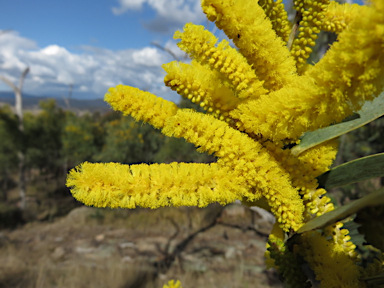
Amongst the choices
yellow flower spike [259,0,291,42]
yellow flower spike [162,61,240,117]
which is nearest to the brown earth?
yellow flower spike [162,61,240,117]

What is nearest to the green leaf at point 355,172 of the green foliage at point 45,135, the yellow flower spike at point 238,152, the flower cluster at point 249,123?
the flower cluster at point 249,123

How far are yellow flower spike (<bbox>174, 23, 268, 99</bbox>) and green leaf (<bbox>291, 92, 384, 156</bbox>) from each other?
0.21 m

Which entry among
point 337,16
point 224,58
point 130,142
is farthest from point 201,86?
point 130,142

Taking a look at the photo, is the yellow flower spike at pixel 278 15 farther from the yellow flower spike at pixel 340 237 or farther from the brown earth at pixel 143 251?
the brown earth at pixel 143 251

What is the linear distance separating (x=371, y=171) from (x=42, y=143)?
17718 millimetres

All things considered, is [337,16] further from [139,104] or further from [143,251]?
[143,251]

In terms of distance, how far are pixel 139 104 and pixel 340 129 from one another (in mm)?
553

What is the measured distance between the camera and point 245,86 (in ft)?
1.79

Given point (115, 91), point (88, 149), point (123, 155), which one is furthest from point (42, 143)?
point (115, 91)

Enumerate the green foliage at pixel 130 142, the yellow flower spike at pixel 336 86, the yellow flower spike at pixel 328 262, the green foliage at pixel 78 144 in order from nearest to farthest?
the yellow flower spike at pixel 336 86
the yellow flower spike at pixel 328 262
the green foliage at pixel 130 142
the green foliage at pixel 78 144

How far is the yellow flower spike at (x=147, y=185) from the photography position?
527 millimetres

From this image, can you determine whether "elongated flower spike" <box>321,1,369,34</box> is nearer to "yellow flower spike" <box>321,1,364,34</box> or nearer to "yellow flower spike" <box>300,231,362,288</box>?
"yellow flower spike" <box>321,1,364,34</box>

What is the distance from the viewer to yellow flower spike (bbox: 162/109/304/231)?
571 mm

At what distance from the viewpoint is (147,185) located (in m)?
0.54
